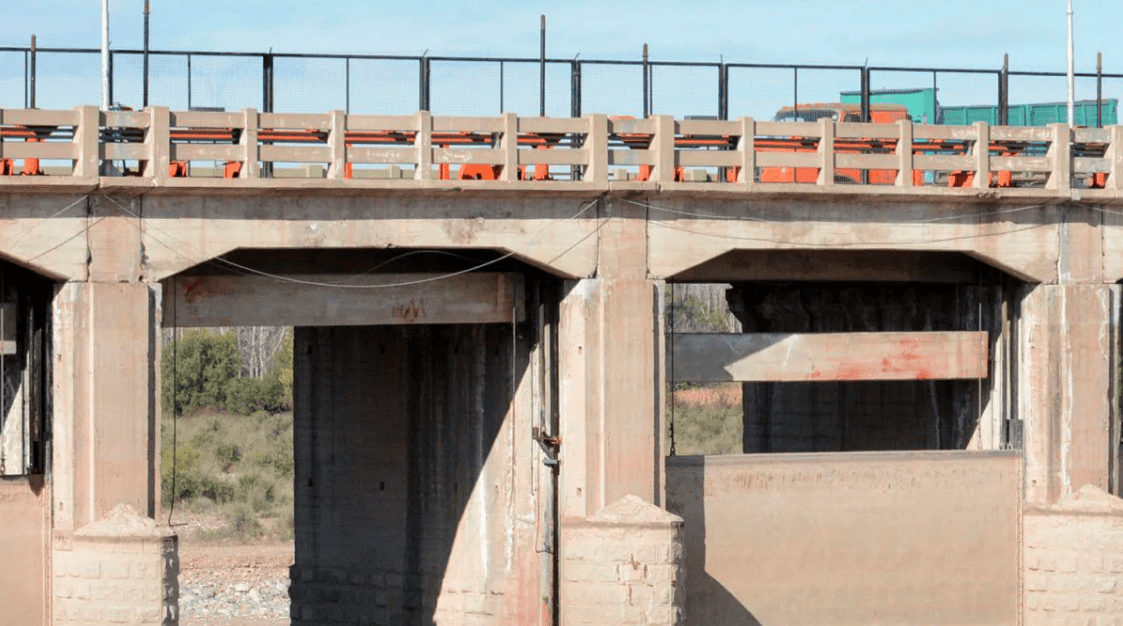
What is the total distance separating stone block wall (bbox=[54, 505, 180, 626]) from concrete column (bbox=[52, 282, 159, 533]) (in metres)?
0.33

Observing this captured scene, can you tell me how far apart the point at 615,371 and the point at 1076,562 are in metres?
7.61

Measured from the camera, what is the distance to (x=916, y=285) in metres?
31.7

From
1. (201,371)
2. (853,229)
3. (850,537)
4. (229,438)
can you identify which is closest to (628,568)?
(850,537)

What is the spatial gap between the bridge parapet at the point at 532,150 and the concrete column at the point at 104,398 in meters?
1.59

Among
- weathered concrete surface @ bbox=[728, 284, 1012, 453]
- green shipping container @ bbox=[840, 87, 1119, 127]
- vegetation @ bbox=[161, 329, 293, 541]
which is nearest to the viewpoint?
weathered concrete surface @ bbox=[728, 284, 1012, 453]

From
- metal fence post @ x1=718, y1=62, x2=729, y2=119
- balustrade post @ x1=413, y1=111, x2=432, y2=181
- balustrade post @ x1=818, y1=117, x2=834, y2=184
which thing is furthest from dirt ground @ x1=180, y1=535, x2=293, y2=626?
balustrade post @ x1=818, y1=117, x2=834, y2=184

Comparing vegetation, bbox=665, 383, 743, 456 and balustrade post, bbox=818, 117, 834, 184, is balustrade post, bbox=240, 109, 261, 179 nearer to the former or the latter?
balustrade post, bbox=818, 117, 834, 184

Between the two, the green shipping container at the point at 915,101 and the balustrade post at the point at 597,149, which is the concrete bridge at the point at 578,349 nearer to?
the balustrade post at the point at 597,149

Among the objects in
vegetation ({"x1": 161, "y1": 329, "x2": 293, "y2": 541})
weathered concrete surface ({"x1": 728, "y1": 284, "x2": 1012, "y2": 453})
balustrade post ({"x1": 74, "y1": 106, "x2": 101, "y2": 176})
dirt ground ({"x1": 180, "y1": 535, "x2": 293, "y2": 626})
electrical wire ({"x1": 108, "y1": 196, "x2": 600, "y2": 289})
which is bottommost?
dirt ground ({"x1": 180, "y1": 535, "x2": 293, "y2": 626})

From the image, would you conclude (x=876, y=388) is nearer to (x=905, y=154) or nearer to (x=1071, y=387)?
(x=1071, y=387)

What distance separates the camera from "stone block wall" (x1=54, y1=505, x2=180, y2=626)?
23500 millimetres

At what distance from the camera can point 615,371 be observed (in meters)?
26.0

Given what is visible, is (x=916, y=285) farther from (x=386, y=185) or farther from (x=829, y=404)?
(x=386, y=185)

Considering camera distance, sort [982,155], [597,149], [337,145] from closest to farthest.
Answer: [337,145]
[597,149]
[982,155]
